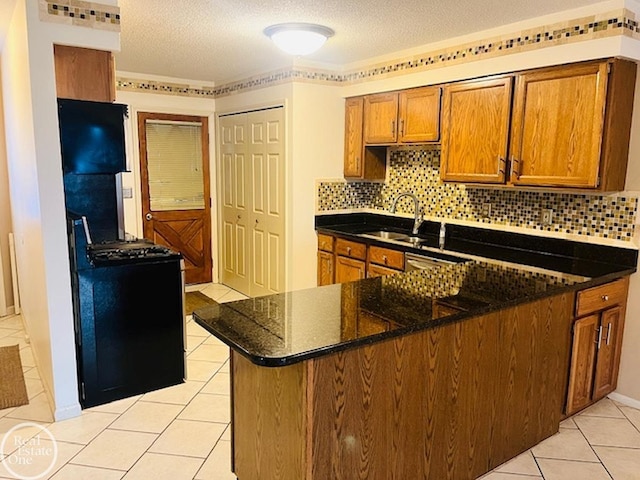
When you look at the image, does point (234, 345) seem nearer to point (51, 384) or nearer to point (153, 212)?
point (51, 384)

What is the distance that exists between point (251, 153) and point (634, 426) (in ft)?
12.8

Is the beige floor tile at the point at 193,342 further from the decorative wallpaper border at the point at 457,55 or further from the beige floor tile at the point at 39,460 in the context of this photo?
the decorative wallpaper border at the point at 457,55

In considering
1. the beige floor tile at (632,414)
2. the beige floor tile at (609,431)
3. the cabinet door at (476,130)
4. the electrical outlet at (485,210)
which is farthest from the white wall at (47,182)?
the beige floor tile at (632,414)

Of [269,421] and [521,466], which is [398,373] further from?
[521,466]

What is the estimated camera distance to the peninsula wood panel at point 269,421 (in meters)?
1.66

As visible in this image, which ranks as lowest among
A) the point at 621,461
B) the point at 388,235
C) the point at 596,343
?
the point at 621,461

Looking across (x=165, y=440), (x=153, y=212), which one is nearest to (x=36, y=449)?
(x=165, y=440)

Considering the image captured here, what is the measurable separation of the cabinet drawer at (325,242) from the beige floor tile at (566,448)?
2377mm

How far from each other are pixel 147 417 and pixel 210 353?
97cm

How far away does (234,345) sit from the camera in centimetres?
156

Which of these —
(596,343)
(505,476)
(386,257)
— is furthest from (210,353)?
(596,343)

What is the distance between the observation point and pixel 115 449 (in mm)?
2455

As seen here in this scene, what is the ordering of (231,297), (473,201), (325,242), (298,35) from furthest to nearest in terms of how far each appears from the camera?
1. (231,297)
2. (325,242)
3. (473,201)
4. (298,35)

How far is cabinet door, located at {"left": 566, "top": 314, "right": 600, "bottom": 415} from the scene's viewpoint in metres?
2.63
